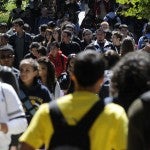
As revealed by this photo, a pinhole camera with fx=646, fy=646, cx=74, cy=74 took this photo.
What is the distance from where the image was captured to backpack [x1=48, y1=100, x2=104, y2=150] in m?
3.97

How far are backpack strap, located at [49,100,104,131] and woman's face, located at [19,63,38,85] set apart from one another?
3498 mm

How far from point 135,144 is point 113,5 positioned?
18.6m

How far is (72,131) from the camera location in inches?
157

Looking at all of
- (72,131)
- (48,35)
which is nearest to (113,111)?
(72,131)

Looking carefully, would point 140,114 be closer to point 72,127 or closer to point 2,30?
point 72,127

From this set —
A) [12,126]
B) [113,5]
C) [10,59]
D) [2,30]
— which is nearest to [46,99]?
[10,59]

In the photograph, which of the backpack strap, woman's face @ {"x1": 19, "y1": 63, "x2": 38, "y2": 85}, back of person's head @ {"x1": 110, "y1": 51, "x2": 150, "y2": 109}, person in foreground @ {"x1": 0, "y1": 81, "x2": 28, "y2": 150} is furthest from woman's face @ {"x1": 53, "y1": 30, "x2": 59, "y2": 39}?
the backpack strap

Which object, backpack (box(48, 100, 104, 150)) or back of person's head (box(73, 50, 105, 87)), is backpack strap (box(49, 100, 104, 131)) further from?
back of person's head (box(73, 50, 105, 87))

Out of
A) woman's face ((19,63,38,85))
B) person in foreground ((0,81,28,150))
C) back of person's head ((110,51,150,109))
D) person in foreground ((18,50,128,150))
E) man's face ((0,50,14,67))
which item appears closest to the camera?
person in foreground ((18,50,128,150))

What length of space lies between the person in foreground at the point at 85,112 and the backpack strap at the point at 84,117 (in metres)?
0.02

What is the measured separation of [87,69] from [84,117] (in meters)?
0.30

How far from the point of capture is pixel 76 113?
13.1ft

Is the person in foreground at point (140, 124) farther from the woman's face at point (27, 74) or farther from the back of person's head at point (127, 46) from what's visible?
the back of person's head at point (127, 46)

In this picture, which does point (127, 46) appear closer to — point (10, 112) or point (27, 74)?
point (27, 74)
